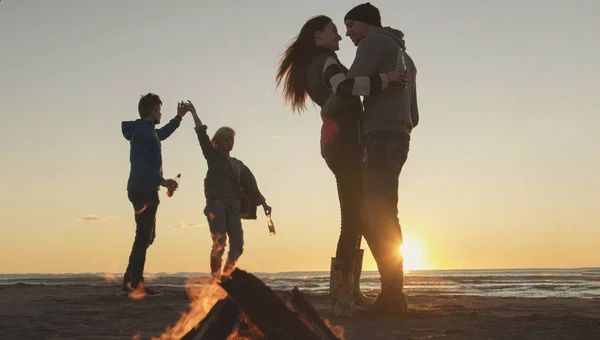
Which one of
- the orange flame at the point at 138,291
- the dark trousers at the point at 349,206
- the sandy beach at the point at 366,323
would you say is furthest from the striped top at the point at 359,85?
the orange flame at the point at 138,291

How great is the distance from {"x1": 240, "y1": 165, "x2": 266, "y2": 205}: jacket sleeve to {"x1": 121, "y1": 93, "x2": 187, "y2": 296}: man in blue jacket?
1.68 metres

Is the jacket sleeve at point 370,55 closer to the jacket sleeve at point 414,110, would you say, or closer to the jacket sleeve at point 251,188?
the jacket sleeve at point 414,110

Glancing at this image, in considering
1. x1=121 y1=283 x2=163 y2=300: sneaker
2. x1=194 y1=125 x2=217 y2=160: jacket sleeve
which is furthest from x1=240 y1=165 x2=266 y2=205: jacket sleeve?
x1=121 y1=283 x2=163 y2=300: sneaker

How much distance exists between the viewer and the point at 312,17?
20.2 ft

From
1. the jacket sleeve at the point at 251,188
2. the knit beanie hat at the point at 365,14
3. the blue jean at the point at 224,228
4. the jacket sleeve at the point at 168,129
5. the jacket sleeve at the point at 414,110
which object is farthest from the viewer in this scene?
the jacket sleeve at the point at 251,188

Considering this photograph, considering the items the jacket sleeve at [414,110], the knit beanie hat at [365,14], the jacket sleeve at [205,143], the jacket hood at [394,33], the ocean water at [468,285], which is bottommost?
the ocean water at [468,285]

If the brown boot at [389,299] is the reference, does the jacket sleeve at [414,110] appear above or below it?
above

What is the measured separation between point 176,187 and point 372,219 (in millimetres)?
3623

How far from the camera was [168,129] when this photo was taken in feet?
28.5

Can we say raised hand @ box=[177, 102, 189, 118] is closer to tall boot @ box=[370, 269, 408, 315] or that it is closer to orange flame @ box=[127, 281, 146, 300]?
orange flame @ box=[127, 281, 146, 300]

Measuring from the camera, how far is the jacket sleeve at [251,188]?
31.7 feet

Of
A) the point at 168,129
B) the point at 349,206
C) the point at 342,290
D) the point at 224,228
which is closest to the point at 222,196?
the point at 224,228

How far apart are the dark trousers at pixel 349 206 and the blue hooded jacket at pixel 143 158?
333 cm

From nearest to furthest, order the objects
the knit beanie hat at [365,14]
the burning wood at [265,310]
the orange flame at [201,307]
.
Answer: the burning wood at [265,310], the orange flame at [201,307], the knit beanie hat at [365,14]
